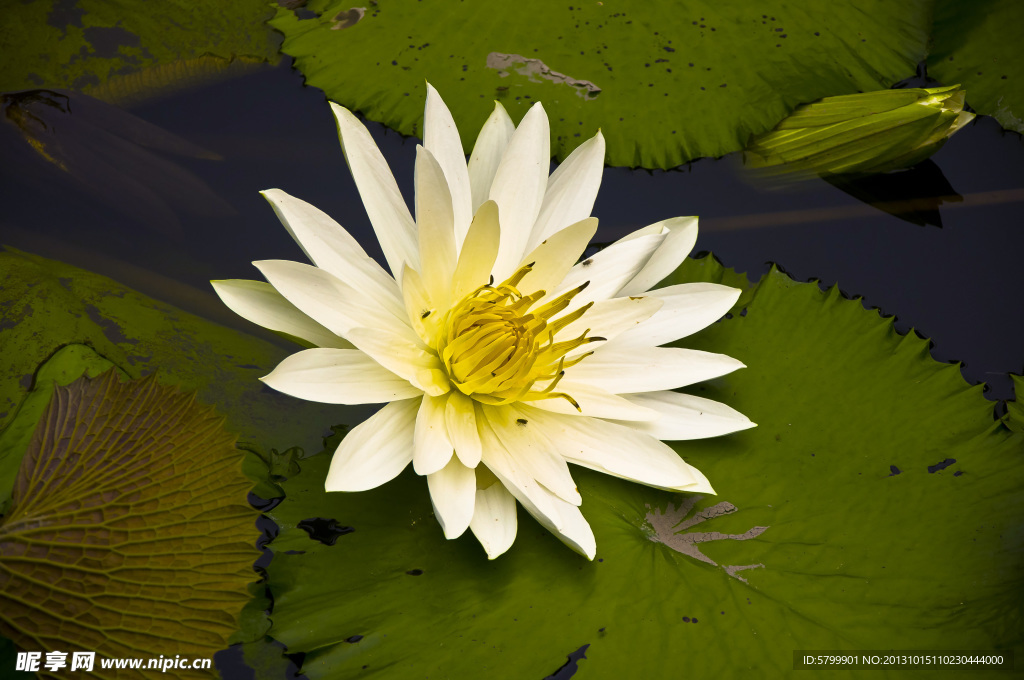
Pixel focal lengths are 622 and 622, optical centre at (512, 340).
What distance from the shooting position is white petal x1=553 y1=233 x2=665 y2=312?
51.3 inches

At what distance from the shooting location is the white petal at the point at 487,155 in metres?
1.37

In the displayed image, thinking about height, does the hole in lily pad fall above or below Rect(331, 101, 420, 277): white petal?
below

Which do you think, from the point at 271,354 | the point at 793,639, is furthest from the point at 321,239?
the point at 793,639

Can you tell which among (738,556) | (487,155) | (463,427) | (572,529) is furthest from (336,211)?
(738,556)

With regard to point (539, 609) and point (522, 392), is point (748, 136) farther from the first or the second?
point (539, 609)

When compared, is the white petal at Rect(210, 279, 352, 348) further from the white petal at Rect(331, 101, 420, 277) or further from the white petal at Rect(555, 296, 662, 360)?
the white petal at Rect(555, 296, 662, 360)

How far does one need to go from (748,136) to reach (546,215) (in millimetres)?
787

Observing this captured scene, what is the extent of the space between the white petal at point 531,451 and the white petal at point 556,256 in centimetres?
27

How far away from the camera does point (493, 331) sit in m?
1.14

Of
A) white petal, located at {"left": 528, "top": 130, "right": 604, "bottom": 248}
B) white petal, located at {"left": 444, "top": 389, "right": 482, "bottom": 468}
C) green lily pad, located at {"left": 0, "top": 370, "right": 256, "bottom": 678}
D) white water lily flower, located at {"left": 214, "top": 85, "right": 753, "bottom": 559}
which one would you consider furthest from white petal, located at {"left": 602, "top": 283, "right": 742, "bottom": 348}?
green lily pad, located at {"left": 0, "top": 370, "right": 256, "bottom": 678}

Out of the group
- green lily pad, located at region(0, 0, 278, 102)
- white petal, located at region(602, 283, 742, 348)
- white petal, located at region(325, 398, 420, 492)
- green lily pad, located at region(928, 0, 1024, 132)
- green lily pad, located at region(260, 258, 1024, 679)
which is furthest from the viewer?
green lily pad, located at region(928, 0, 1024, 132)

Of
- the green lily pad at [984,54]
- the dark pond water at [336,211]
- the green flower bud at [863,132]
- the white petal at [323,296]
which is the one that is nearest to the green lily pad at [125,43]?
the dark pond water at [336,211]

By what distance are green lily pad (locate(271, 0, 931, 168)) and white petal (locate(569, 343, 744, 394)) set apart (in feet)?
2.16

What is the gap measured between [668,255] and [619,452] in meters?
0.46
